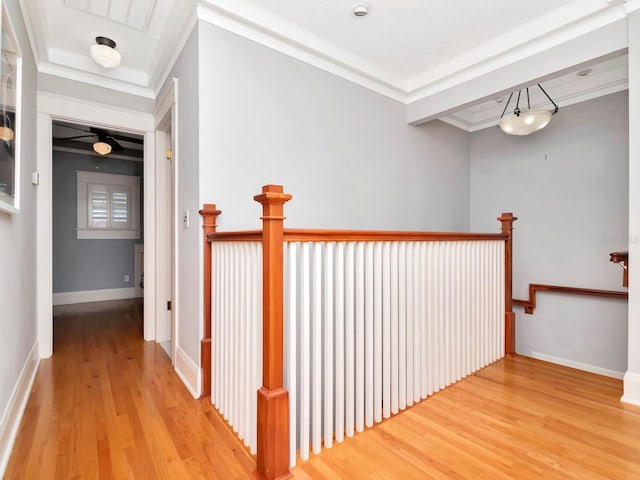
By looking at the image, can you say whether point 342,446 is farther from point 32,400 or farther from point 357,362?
point 32,400

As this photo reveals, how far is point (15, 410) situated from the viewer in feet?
5.50

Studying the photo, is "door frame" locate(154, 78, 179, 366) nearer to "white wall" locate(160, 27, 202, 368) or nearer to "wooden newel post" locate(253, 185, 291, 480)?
"white wall" locate(160, 27, 202, 368)

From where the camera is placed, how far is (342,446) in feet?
5.01

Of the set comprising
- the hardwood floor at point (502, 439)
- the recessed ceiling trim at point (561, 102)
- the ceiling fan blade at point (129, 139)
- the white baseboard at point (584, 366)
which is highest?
the ceiling fan blade at point (129, 139)

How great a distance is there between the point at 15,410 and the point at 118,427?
0.54m

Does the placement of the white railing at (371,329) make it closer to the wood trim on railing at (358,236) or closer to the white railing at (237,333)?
the wood trim on railing at (358,236)

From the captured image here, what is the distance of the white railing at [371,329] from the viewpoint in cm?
144

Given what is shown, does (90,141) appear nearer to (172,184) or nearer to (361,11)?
(172,184)

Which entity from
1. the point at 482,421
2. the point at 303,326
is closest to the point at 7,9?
the point at 303,326

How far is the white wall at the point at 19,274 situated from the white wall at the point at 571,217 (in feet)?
13.8

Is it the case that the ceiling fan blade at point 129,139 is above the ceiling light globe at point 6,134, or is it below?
above

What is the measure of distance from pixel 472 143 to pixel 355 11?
2516 millimetres

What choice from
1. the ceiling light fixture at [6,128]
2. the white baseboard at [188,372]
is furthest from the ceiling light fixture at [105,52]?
the white baseboard at [188,372]

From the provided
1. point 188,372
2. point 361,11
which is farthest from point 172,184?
point 361,11
